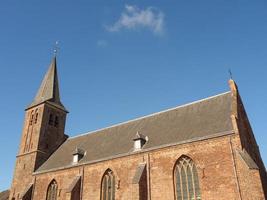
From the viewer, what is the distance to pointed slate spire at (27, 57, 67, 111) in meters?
33.8

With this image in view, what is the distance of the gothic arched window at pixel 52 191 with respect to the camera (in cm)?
2600

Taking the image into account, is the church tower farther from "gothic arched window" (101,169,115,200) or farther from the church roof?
"gothic arched window" (101,169,115,200)

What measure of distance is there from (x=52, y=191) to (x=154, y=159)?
11353mm

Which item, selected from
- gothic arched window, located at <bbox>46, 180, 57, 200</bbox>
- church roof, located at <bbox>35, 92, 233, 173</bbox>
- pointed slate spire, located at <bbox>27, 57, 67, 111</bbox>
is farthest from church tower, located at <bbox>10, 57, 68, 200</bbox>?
gothic arched window, located at <bbox>46, 180, 57, 200</bbox>

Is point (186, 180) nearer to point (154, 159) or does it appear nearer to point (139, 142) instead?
point (154, 159)

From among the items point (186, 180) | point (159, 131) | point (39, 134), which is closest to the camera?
point (186, 180)

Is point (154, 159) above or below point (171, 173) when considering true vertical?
above

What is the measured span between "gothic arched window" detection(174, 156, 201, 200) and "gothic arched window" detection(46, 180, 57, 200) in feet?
40.5

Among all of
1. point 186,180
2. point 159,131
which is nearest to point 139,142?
point 159,131

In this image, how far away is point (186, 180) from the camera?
756 inches

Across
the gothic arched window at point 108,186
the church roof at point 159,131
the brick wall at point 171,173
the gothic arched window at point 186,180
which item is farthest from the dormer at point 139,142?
the gothic arched window at point 186,180

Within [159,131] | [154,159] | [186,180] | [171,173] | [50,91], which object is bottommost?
[186,180]

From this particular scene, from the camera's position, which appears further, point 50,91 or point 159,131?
point 50,91

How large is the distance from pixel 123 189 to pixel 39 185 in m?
10.5
